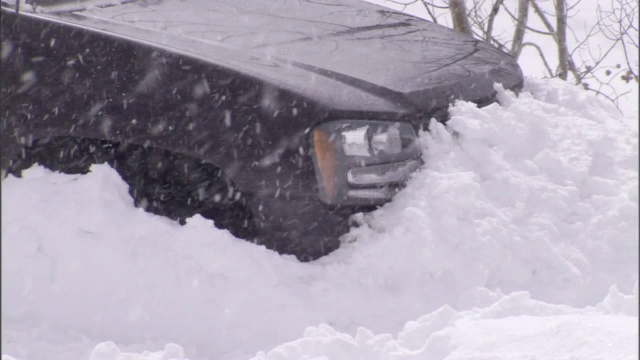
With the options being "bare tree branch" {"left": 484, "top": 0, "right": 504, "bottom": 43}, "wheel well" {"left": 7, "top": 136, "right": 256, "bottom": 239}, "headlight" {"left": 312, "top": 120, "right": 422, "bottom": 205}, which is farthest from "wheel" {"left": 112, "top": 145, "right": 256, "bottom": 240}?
"bare tree branch" {"left": 484, "top": 0, "right": 504, "bottom": 43}

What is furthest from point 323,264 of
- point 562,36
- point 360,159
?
point 562,36

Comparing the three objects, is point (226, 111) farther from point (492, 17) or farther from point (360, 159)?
point (492, 17)

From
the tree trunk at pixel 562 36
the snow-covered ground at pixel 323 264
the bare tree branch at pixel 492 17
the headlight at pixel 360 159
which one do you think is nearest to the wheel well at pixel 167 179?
the snow-covered ground at pixel 323 264

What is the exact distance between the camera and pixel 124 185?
130 inches

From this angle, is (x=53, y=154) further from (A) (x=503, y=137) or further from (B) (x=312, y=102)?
(A) (x=503, y=137)

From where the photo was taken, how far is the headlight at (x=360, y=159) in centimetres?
302

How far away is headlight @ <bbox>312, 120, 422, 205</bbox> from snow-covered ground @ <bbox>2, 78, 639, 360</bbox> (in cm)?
10

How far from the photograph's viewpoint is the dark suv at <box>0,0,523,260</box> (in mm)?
3043

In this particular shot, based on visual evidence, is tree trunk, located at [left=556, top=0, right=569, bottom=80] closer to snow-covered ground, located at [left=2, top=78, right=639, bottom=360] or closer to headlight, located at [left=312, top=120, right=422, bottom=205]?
snow-covered ground, located at [left=2, top=78, right=639, bottom=360]

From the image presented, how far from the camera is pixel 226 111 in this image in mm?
3066

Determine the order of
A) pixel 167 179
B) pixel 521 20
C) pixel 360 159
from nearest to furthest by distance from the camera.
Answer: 1. pixel 360 159
2. pixel 167 179
3. pixel 521 20

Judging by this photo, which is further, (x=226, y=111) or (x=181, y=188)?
(x=181, y=188)

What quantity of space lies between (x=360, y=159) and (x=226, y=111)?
0.51 meters

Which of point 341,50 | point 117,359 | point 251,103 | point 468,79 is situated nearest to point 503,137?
point 468,79
